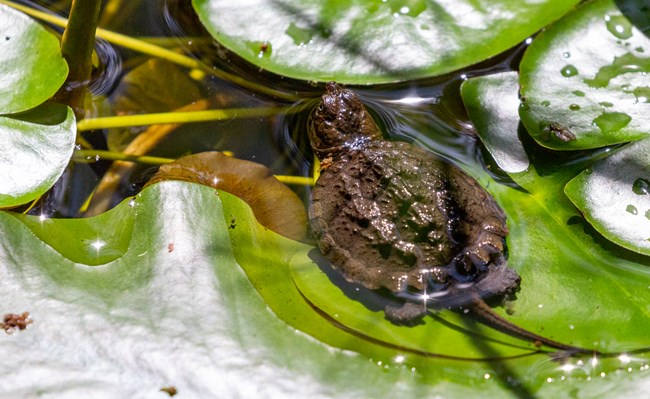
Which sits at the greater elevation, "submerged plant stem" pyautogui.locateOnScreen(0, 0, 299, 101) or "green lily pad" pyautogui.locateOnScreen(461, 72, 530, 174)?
"submerged plant stem" pyautogui.locateOnScreen(0, 0, 299, 101)

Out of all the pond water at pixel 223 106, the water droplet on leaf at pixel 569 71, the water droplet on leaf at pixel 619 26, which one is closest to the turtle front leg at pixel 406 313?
the pond water at pixel 223 106

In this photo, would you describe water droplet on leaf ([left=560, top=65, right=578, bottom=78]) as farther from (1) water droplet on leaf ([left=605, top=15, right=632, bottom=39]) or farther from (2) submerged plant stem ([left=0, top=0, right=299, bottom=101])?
(2) submerged plant stem ([left=0, top=0, right=299, bottom=101])

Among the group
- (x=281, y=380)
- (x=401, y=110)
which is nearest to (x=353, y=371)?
(x=281, y=380)

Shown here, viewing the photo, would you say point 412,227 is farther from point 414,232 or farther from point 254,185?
point 254,185

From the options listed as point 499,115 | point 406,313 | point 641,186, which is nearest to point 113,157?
point 406,313

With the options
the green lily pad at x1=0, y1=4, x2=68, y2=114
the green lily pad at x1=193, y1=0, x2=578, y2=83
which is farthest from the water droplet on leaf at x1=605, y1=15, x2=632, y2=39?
the green lily pad at x1=0, y1=4, x2=68, y2=114

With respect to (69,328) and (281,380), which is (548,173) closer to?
(281,380)
